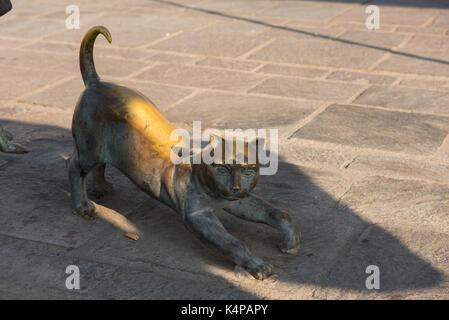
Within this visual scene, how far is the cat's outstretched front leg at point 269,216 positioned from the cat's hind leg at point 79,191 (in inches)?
33.7

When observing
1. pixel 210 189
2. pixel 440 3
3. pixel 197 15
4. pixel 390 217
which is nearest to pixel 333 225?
pixel 390 217

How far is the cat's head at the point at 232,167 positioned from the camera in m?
3.13

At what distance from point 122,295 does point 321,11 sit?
23.6 ft

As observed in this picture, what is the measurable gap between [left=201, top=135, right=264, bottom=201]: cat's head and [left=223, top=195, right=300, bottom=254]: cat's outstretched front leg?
227 mm

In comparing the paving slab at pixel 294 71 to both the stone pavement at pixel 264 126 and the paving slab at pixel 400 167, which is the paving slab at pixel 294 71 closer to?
the stone pavement at pixel 264 126

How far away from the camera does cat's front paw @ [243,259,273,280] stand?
321 cm

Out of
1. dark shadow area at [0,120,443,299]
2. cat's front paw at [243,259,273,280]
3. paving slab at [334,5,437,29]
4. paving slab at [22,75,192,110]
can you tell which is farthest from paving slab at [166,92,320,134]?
paving slab at [334,5,437,29]

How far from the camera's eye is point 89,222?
151 inches

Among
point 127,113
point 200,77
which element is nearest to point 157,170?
point 127,113

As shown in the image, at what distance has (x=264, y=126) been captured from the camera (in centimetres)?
539

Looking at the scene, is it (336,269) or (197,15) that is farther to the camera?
(197,15)

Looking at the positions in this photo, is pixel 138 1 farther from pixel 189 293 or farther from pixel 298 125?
pixel 189 293

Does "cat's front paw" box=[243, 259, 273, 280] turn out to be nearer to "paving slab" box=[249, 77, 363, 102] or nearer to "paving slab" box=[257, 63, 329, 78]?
"paving slab" box=[249, 77, 363, 102]

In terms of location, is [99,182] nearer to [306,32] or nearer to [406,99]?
[406,99]
